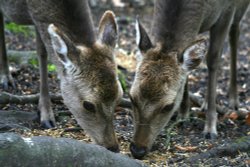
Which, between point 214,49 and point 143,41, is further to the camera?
point 214,49

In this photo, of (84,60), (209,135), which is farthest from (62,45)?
(209,135)

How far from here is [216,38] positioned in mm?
8016

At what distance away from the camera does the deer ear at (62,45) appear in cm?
620

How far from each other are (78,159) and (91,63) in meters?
1.66

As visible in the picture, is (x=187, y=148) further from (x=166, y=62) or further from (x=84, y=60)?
(x=84, y=60)

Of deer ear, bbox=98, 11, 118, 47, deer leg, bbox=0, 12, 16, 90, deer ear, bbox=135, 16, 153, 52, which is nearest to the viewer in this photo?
deer ear, bbox=98, 11, 118, 47

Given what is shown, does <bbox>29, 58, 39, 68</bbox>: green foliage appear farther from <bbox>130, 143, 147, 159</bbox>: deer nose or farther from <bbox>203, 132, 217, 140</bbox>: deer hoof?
<bbox>130, 143, 147, 159</bbox>: deer nose

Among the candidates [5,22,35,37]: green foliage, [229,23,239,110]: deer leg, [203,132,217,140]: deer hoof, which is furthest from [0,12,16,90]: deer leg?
[5,22,35,37]: green foliage

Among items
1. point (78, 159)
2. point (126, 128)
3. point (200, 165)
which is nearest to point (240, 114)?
point (126, 128)

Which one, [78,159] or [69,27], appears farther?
[69,27]

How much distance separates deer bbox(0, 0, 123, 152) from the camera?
20.4ft

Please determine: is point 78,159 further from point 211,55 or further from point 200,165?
point 211,55

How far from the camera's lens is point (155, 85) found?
6363 millimetres

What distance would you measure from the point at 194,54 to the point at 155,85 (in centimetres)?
62
